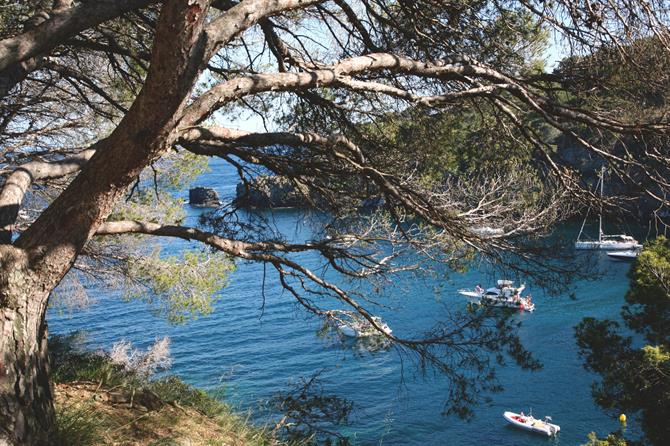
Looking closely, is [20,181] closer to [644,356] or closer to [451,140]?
[451,140]

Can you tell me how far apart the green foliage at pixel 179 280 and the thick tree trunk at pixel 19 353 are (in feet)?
18.8

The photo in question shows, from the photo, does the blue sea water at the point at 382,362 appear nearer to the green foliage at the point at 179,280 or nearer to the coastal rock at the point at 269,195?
the green foliage at the point at 179,280

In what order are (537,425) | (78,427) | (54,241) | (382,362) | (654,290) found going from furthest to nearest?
(382,362), (537,425), (654,290), (78,427), (54,241)

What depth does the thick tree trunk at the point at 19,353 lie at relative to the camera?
2531 mm

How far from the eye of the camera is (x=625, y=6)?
329cm

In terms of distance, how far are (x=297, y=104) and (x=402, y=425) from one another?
11331mm

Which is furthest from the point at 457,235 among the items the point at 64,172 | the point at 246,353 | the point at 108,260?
the point at 246,353

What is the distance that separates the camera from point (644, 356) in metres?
8.47

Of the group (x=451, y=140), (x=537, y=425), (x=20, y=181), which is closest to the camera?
(x=20, y=181)

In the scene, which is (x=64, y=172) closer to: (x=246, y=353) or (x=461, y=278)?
(x=246, y=353)

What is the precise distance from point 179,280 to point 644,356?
6694mm

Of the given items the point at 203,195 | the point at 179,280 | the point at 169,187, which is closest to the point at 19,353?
the point at 179,280

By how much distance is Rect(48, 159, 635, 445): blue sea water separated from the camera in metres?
14.7

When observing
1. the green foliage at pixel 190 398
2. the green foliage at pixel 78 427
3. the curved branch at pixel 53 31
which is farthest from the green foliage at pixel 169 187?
the curved branch at pixel 53 31
